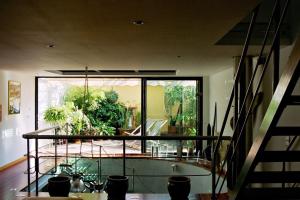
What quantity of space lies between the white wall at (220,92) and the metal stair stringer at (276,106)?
4534 mm

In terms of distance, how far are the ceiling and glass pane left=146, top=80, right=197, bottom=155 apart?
171 inches

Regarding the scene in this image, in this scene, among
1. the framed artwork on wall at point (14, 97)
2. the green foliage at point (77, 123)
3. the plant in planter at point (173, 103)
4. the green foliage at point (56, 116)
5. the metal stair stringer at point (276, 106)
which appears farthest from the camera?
the green foliage at point (77, 123)

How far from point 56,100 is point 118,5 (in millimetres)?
8049

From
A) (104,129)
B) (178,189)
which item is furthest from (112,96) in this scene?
(178,189)

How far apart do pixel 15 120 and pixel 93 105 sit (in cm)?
219

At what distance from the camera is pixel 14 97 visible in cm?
846

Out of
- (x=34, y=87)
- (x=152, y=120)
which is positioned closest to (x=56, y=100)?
(x=34, y=87)

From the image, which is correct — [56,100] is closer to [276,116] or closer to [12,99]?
[12,99]

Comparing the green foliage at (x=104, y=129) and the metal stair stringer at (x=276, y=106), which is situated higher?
the metal stair stringer at (x=276, y=106)

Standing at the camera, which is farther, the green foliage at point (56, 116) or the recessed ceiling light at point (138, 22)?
the green foliage at point (56, 116)

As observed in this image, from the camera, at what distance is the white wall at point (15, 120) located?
7832 mm

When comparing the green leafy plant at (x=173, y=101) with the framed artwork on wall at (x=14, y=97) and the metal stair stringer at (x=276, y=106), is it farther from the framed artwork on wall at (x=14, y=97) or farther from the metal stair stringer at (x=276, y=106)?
the metal stair stringer at (x=276, y=106)

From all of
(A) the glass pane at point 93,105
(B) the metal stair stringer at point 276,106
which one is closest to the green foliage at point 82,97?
(A) the glass pane at point 93,105

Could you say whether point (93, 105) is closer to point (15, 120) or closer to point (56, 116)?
point (56, 116)
